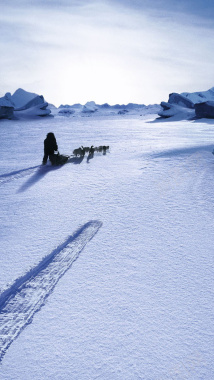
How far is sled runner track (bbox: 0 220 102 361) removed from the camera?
1972 mm

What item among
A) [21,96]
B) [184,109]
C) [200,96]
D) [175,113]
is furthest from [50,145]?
[200,96]

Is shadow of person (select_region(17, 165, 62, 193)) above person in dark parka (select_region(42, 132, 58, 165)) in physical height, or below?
below

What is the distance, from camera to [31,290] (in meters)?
2.35

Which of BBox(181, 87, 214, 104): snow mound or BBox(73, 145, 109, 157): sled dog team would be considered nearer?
BBox(73, 145, 109, 157): sled dog team

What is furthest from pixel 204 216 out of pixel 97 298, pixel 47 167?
pixel 47 167

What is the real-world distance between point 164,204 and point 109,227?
1.21 m

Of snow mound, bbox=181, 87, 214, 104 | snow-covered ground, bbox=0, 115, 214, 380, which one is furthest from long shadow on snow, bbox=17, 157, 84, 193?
snow mound, bbox=181, 87, 214, 104

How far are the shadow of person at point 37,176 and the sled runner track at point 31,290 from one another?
2686mm

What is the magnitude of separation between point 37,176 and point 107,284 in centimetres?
449

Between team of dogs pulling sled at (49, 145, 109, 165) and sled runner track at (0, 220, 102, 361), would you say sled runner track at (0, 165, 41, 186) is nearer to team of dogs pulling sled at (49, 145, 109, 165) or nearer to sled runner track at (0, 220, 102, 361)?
team of dogs pulling sled at (49, 145, 109, 165)

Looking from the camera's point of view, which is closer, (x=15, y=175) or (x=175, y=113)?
(x=15, y=175)

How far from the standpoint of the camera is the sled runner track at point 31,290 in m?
1.97

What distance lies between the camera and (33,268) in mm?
2652

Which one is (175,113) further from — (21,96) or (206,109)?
(21,96)
